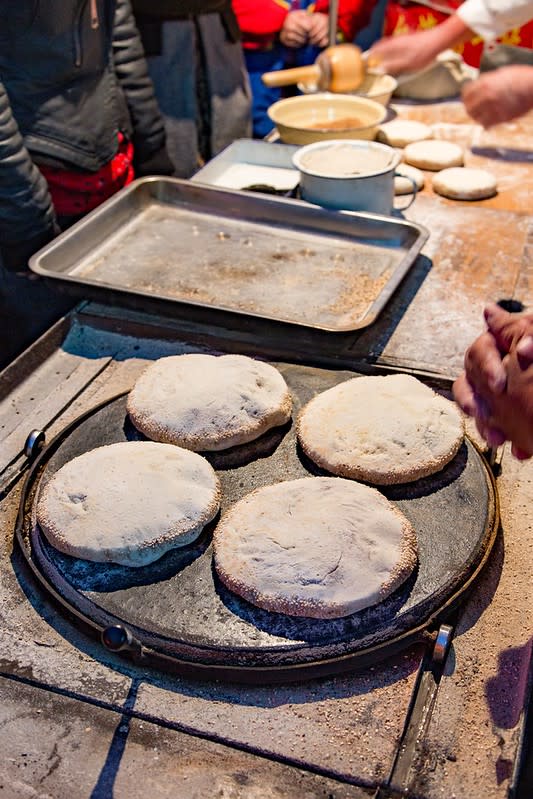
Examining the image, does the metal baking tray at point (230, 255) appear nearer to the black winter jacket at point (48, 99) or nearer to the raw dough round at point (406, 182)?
the black winter jacket at point (48, 99)

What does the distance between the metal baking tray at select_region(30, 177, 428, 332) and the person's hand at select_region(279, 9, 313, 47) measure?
291cm

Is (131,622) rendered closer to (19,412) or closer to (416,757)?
(416,757)

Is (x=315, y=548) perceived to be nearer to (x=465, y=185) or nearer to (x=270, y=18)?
(x=465, y=185)

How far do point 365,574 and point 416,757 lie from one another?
0.31 meters

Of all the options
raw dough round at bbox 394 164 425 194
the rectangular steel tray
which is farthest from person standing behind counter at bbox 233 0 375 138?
raw dough round at bbox 394 164 425 194

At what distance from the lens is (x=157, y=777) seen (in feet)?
3.71

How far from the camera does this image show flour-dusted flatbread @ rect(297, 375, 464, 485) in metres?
1.54

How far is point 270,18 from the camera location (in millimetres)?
4895

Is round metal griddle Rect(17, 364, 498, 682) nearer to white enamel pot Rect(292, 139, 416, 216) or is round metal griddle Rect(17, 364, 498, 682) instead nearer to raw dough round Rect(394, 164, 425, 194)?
white enamel pot Rect(292, 139, 416, 216)

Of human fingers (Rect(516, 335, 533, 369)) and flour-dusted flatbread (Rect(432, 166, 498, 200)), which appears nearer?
human fingers (Rect(516, 335, 533, 369))

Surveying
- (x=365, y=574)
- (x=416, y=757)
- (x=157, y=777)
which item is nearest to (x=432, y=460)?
(x=365, y=574)

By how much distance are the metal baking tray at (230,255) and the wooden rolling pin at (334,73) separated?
1.23m

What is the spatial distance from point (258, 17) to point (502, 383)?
4422 mm

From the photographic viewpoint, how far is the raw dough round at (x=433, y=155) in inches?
124
